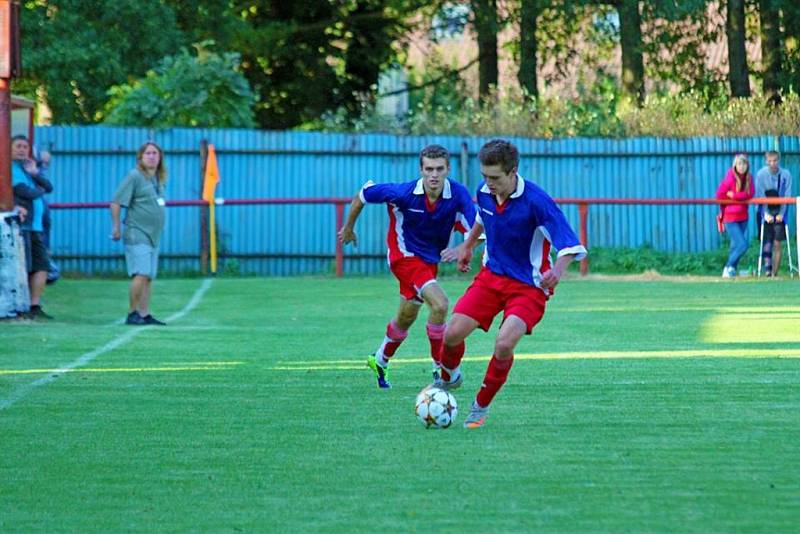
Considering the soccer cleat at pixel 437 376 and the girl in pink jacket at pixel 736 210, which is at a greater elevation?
the girl in pink jacket at pixel 736 210

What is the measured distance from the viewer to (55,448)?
851 cm

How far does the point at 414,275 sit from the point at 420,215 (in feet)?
1.33

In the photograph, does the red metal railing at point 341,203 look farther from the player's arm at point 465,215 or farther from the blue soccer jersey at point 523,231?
the blue soccer jersey at point 523,231

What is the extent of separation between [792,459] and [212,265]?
64.5 feet

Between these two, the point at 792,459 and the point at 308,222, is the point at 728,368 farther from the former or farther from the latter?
the point at 308,222

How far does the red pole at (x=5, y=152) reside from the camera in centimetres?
1686

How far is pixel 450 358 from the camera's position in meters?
10.2

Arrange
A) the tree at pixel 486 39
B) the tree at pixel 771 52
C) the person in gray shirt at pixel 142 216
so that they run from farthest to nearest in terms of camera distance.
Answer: the tree at pixel 486 39 < the tree at pixel 771 52 < the person in gray shirt at pixel 142 216

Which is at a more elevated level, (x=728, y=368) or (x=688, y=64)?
(x=688, y=64)

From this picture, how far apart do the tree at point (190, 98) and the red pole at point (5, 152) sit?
12047 mm

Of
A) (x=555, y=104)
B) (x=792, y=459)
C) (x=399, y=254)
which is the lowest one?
(x=792, y=459)

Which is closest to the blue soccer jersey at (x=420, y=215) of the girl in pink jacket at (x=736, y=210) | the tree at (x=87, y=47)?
the girl in pink jacket at (x=736, y=210)

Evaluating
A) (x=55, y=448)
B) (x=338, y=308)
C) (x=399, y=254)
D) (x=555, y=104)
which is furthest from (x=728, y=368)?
(x=555, y=104)

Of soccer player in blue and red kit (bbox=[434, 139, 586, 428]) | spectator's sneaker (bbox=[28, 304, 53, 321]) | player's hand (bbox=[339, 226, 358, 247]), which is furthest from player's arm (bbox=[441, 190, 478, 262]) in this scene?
spectator's sneaker (bbox=[28, 304, 53, 321])
